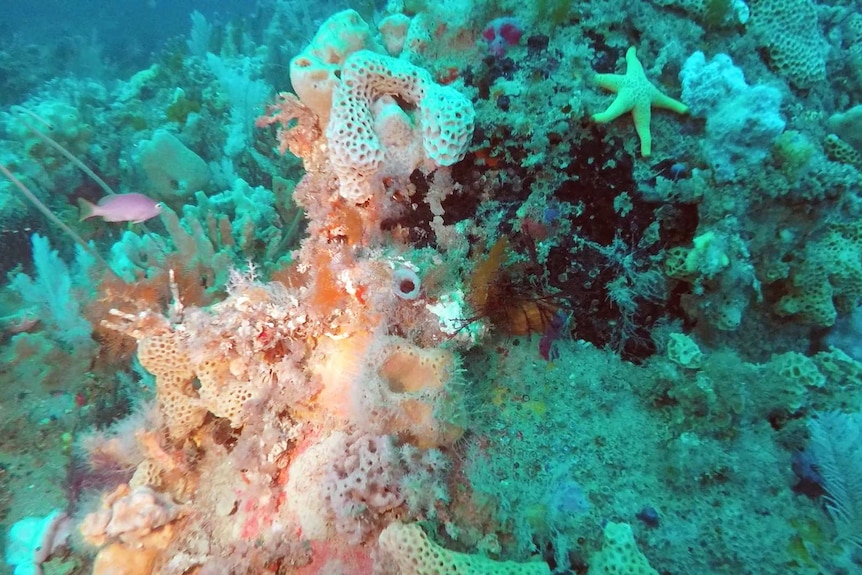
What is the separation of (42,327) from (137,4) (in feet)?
101

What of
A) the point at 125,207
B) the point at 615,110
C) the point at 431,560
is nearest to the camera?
the point at 431,560

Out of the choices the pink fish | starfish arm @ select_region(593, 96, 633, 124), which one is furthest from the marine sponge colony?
the pink fish

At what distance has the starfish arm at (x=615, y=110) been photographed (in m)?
2.75

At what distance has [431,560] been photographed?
204 centimetres

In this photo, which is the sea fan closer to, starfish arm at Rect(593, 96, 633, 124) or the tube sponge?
starfish arm at Rect(593, 96, 633, 124)

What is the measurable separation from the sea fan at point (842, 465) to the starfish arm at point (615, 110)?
2.10 m

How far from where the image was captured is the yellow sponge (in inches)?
79.5

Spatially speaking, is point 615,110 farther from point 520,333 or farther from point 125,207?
point 125,207

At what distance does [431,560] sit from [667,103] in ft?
9.89

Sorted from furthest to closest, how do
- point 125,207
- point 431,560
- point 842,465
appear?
point 125,207
point 842,465
point 431,560

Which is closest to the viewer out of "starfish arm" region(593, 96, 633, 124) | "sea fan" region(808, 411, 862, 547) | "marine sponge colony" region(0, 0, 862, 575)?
"sea fan" region(808, 411, 862, 547)

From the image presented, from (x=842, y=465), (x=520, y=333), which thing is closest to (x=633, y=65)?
(x=520, y=333)

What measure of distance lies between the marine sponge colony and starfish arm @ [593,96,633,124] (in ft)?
0.04

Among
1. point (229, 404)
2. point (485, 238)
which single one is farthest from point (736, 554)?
point (229, 404)
